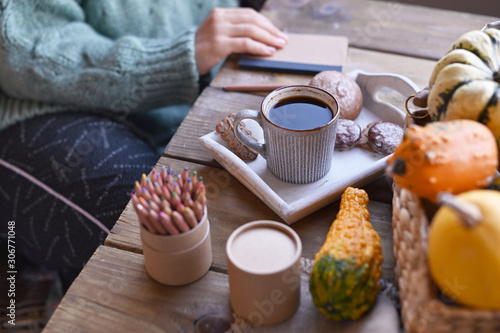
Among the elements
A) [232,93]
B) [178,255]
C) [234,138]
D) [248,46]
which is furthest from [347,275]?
[248,46]

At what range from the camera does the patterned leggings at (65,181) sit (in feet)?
3.05

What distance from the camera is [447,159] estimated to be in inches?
18.2

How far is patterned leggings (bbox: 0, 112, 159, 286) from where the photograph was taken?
929 mm

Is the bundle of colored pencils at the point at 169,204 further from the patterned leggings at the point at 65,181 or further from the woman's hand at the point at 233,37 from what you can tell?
the woman's hand at the point at 233,37

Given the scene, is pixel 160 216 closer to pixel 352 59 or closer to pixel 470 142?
pixel 470 142

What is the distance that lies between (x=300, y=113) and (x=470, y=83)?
0.25 m

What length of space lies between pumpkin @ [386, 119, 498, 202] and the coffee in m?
0.21

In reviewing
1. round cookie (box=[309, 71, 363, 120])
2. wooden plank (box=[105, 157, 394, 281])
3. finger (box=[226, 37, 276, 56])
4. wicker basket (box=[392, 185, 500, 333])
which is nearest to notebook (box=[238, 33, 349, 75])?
finger (box=[226, 37, 276, 56])

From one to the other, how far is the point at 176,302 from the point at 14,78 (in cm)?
69

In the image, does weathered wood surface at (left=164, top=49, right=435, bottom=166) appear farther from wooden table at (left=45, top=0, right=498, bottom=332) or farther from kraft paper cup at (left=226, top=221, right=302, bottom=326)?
kraft paper cup at (left=226, top=221, right=302, bottom=326)

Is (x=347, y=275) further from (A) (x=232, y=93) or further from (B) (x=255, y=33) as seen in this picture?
(B) (x=255, y=33)

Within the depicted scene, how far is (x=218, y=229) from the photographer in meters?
0.68

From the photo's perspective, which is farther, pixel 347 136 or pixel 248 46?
pixel 248 46

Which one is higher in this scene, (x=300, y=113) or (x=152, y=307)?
(x=300, y=113)
